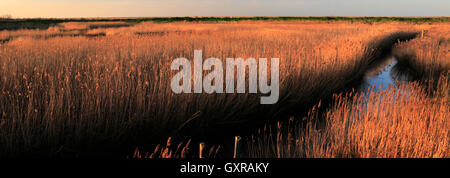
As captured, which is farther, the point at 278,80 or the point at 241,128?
the point at 278,80

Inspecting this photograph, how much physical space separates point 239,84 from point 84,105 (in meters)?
2.09

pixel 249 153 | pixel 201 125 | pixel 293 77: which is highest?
pixel 293 77

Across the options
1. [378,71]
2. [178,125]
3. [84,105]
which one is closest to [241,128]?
[178,125]

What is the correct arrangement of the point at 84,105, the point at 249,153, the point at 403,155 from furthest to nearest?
the point at 249,153, the point at 84,105, the point at 403,155

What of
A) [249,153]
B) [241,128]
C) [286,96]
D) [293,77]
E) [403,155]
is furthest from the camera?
[293,77]

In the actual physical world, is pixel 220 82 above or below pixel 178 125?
above

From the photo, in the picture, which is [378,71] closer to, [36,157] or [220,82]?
[220,82]

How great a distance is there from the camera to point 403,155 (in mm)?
2479

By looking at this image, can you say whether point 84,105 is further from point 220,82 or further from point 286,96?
point 286,96

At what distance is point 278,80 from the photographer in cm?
465

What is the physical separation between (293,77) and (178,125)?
7.72 feet

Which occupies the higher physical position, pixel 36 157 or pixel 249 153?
pixel 36 157

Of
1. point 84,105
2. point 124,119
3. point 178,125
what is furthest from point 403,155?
point 84,105
